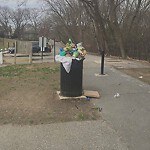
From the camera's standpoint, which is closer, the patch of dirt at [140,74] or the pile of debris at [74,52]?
the pile of debris at [74,52]

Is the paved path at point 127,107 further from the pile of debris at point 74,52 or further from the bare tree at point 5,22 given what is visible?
the bare tree at point 5,22

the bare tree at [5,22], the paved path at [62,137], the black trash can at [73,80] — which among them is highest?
the bare tree at [5,22]

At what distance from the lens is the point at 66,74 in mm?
7086

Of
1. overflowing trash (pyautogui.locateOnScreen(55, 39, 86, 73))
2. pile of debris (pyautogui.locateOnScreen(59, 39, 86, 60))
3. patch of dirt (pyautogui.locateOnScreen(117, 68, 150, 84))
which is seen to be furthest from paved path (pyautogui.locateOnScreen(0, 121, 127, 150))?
patch of dirt (pyautogui.locateOnScreen(117, 68, 150, 84))

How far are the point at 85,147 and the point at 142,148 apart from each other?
88 cm

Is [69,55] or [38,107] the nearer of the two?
[38,107]

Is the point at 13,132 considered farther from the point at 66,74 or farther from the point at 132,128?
the point at 66,74

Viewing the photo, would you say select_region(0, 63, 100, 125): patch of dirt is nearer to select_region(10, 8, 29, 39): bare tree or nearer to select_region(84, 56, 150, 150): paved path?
select_region(84, 56, 150, 150): paved path

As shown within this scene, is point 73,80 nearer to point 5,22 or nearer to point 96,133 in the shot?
point 96,133

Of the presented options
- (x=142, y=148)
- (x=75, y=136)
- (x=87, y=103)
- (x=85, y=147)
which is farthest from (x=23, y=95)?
(x=142, y=148)

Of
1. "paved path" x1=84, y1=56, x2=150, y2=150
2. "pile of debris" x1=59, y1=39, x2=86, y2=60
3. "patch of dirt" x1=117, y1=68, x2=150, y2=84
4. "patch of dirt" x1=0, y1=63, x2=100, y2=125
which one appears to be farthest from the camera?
"patch of dirt" x1=117, y1=68, x2=150, y2=84

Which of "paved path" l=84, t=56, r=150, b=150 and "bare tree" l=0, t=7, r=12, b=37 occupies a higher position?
"bare tree" l=0, t=7, r=12, b=37

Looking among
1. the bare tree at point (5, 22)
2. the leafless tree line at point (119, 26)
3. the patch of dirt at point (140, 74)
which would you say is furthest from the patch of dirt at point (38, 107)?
the bare tree at point (5, 22)

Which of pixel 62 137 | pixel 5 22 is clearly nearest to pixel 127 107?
pixel 62 137
